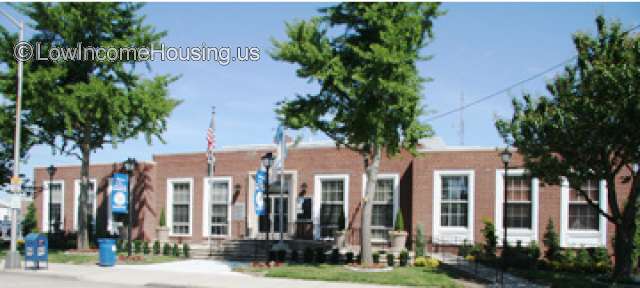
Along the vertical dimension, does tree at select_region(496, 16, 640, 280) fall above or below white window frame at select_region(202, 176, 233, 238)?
above

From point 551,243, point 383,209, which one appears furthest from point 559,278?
point 383,209

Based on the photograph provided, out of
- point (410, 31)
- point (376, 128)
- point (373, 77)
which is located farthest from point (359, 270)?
point (410, 31)

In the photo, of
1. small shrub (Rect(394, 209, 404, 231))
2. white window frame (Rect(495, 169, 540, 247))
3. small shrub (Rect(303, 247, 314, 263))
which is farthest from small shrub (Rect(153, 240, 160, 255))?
white window frame (Rect(495, 169, 540, 247))

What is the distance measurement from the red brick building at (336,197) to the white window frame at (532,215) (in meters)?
0.04

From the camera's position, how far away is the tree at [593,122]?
14.6 metres

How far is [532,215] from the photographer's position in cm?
2289

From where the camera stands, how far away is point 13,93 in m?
24.1

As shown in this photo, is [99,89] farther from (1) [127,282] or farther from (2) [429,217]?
(2) [429,217]

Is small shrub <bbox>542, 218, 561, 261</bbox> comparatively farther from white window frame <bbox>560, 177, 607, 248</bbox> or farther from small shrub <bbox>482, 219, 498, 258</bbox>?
small shrub <bbox>482, 219, 498, 258</bbox>

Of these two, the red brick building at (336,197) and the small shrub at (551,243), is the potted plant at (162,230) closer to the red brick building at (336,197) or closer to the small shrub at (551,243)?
the red brick building at (336,197)

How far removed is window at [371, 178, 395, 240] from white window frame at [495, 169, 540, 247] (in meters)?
4.46

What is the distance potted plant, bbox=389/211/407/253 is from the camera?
23391 millimetres

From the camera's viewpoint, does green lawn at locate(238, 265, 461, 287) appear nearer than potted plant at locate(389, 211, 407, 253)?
Yes

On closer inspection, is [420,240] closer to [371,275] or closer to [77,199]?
[371,275]
